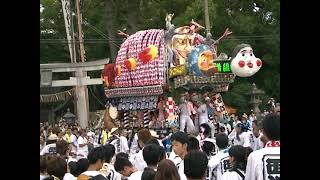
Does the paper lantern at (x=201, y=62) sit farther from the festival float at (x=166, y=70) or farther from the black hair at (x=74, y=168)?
the black hair at (x=74, y=168)

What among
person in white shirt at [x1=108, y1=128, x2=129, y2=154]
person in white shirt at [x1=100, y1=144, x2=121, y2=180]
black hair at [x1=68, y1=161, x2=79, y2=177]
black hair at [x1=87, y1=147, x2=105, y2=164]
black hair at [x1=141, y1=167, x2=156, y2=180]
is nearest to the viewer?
black hair at [x1=141, y1=167, x2=156, y2=180]

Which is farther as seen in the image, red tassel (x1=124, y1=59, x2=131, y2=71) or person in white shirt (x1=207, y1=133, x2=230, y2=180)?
red tassel (x1=124, y1=59, x2=131, y2=71)

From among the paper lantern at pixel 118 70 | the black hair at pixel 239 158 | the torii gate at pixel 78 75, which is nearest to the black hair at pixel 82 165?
the black hair at pixel 239 158

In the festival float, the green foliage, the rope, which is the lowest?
the rope

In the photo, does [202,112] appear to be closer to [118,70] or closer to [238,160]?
[118,70]

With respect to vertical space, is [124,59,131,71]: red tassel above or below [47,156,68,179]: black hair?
above

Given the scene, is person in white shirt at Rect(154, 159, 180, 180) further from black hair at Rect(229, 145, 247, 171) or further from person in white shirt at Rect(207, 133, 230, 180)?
Result: person in white shirt at Rect(207, 133, 230, 180)

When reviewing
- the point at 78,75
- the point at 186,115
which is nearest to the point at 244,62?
the point at 186,115

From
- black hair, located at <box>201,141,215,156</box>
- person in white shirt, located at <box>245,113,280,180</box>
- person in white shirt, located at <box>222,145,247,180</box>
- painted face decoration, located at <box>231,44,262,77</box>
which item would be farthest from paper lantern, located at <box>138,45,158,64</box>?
person in white shirt, located at <box>245,113,280,180</box>

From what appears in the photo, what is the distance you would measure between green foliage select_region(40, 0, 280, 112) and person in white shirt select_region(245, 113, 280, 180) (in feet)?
62.0

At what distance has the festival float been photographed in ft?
49.8

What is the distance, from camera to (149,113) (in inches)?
644

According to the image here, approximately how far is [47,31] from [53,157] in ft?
95.0
